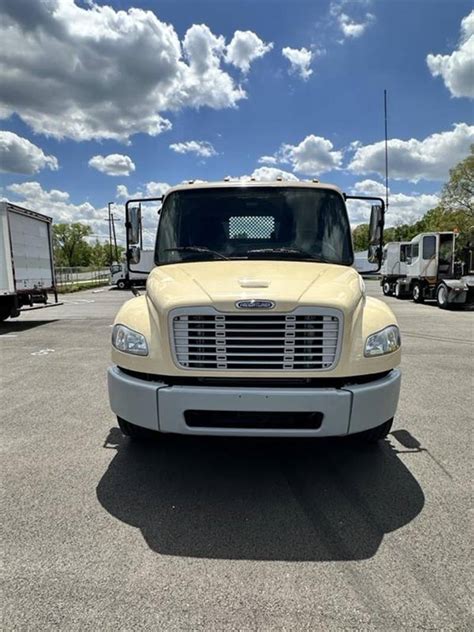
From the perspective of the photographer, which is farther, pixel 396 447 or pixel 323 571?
pixel 396 447

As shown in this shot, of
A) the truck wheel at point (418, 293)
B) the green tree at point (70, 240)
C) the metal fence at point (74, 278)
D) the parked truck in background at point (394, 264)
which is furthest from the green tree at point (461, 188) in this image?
the green tree at point (70, 240)

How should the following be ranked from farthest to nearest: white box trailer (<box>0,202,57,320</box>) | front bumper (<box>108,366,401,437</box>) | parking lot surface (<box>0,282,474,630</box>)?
white box trailer (<box>0,202,57,320</box>) < front bumper (<box>108,366,401,437</box>) < parking lot surface (<box>0,282,474,630</box>)

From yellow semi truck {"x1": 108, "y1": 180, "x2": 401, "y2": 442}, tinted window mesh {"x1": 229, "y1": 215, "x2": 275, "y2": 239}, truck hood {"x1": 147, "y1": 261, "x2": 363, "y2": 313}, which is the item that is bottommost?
yellow semi truck {"x1": 108, "y1": 180, "x2": 401, "y2": 442}

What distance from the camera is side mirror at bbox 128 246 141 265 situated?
15.7 feet

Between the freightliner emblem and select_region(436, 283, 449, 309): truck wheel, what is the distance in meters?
17.0

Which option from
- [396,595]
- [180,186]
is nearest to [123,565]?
[396,595]

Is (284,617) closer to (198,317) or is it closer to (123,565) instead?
(123,565)

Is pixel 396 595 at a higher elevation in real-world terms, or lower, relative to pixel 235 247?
lower

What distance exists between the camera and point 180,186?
4.38 m

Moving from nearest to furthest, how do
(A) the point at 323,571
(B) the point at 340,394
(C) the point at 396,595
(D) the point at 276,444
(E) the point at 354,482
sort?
(C) the point at 396,595, (A) the point at 323,571, (B) the point at 340,394, (E) the point at 354,482, (D) the point at 276,444

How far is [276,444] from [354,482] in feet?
2.69

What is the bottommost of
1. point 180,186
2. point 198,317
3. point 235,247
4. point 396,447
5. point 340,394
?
point 396,447

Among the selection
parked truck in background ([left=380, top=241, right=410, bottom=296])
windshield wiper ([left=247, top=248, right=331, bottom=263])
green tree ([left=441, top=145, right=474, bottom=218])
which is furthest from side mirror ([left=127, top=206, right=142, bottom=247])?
green tree ([left=441, top=145, right=474, bottom=218])

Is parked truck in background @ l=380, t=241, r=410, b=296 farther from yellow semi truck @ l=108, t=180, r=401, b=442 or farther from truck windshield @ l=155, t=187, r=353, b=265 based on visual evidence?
yellow semi truck @ l=108, t=180, r=401, b=442
